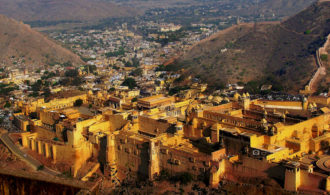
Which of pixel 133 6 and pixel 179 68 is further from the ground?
pixel 133 6

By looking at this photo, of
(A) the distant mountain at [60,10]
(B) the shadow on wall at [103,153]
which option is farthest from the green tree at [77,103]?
(A) the distant mountain at [60,10]

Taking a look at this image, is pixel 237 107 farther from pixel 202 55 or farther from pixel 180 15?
pixel 180 15

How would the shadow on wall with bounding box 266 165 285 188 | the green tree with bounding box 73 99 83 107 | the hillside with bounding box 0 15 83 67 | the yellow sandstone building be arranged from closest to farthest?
the shadow on wall with bounding box 266 165 285 188, the yellow sandstone building, the green tree with bounding box 73 99 83 107, the hillside with bounding box 0 15 83 67

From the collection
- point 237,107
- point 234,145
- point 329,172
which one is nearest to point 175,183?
point 234,145

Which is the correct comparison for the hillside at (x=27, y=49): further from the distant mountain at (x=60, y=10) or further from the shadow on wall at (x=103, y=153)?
the distant mountain at (x=60, y=10)

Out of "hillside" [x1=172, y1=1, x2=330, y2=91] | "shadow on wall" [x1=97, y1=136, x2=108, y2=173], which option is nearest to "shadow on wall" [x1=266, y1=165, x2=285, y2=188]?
"shadow on wall" [x1=97, y1=136, x2=108, y2=173]

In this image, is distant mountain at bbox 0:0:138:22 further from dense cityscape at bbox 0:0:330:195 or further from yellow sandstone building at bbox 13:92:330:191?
yellow sandstone building at bbox 13:92:330:191

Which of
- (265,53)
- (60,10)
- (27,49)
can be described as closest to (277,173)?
(265,53)
